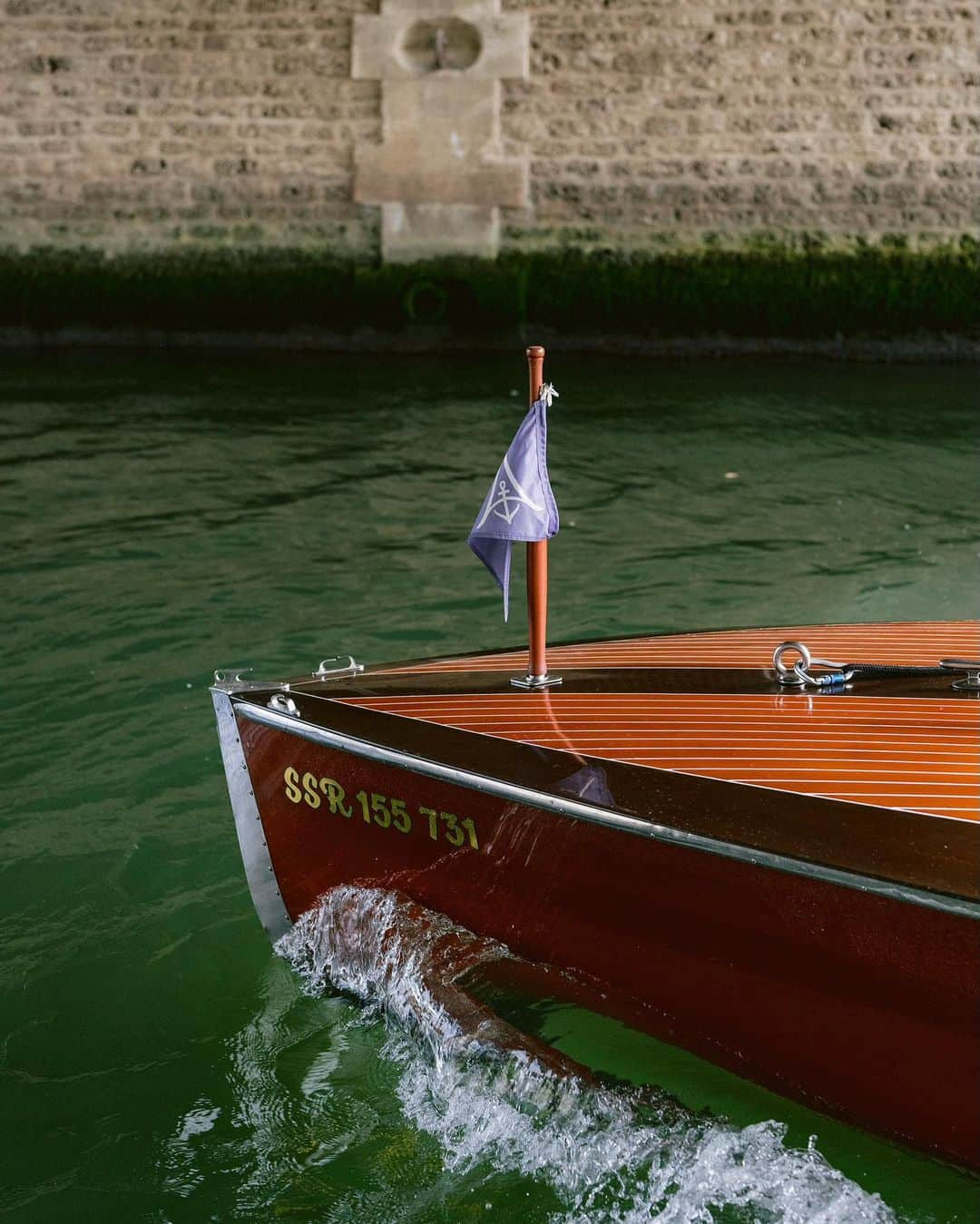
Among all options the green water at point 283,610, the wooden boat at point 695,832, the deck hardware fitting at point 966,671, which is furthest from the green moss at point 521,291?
the deck hardware fitting at point 966,671

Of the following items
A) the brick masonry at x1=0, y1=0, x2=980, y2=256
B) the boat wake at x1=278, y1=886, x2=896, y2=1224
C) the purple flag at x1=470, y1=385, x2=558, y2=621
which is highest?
the brick masonry at x1=0, y1=0, x2=980, y2=256

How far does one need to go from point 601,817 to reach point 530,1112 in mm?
667

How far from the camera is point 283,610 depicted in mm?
5676

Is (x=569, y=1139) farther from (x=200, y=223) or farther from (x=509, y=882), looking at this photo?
(x=200, y=223)

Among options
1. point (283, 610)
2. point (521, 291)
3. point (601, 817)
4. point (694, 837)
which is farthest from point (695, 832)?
point (521, 291)

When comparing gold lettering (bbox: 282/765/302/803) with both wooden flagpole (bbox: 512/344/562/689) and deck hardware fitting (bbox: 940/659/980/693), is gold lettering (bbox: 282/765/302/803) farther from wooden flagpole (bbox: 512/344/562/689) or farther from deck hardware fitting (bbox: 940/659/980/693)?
deck hardware fitting (bbox: 940/659/980/693)

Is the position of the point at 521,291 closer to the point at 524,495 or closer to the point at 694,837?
the point at 524,495

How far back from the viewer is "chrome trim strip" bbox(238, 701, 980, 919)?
2357 millimetres

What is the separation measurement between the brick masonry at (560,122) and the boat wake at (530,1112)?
8.90 m

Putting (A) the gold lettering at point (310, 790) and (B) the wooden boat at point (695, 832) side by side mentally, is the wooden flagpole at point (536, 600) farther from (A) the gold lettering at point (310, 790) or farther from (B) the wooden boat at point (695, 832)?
(A) the gold lettering at point (310, 790)

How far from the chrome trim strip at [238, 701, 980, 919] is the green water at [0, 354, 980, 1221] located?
64 cm

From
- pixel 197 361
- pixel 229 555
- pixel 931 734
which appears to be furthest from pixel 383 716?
pixel 197 361

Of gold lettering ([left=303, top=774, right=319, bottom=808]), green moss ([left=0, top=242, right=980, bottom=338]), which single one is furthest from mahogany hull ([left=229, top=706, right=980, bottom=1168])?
green moss ([left=0, top=242, right=980, bottom=338])

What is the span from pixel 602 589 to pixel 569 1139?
10.9 ft
